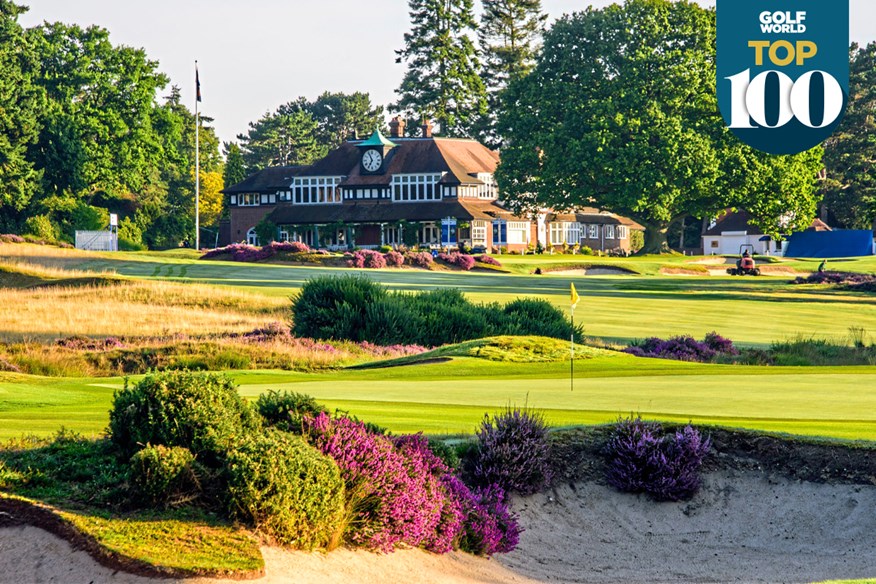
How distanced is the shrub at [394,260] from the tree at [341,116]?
302 feet

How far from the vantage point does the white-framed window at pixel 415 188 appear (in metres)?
100

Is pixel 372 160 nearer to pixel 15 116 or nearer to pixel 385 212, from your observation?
pixel 385 212

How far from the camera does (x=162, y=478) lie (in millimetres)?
9273

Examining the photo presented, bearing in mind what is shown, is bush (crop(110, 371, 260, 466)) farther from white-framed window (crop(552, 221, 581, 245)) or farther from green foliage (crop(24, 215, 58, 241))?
white-framed window (crop(552, 221, 581, 245))

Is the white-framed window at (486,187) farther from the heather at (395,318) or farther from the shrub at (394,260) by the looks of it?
the heather at (395,318)

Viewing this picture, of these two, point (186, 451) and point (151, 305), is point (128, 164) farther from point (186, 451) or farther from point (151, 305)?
point (186, 451)

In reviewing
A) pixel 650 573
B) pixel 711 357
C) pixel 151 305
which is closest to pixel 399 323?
pixel 711 357

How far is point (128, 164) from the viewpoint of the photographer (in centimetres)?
10369

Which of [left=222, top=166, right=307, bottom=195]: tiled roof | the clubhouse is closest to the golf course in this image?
the clubhouse

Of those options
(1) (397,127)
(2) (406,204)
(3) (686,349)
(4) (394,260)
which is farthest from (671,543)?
(1) (397,127)

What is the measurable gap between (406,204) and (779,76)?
44.4 meters

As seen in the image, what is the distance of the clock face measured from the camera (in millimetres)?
104250

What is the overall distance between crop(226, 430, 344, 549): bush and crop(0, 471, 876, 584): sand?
0.18 m

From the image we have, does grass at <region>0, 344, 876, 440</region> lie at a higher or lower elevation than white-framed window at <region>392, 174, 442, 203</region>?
lower
